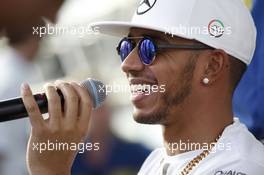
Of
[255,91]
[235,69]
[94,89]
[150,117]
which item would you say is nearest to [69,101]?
[94,89]

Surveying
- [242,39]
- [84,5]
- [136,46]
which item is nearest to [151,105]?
[136,46]

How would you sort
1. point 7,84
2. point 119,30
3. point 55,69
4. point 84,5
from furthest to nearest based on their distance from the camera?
1. point 84,5
2. point 55,69
3. point 7,84
4. point 119,30

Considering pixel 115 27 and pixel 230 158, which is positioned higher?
pixel 115 27

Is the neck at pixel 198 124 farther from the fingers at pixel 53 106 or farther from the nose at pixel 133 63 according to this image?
the fingers at pixel 53 106

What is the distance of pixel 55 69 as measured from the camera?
10.5ft

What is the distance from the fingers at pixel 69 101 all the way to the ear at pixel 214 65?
0.58 meters

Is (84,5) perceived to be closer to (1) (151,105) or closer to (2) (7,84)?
(2) (7,84)

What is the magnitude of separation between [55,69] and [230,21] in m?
1.29

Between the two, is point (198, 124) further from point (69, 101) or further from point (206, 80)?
point (69, 101)

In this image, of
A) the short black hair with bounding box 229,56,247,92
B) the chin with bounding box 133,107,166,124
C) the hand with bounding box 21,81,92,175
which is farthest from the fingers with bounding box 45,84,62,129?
the short black hair with bounding box 229,56,247,92

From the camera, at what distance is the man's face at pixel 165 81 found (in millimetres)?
2104

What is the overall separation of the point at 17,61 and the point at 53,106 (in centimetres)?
128

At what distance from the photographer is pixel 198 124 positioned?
6.94ft

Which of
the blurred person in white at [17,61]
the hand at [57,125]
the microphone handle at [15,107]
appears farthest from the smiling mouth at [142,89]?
the blurred person in white at [17,61]
